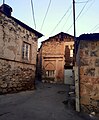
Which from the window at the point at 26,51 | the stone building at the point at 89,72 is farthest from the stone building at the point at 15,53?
the stone building at the point at 89,72

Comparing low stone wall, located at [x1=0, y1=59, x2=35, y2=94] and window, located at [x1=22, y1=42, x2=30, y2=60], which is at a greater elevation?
window, located at [x1=22, y1=42, x2=30, y2=60]

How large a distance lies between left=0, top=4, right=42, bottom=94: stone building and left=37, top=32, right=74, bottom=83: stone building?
6.71 meters

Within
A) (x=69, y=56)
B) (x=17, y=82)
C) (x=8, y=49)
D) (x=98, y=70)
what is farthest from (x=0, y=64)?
(x=69, y=56)

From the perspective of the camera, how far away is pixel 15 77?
484 inches

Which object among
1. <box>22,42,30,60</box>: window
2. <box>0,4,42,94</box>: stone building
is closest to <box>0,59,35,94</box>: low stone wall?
<box>0,4,42,94</box>: stone building

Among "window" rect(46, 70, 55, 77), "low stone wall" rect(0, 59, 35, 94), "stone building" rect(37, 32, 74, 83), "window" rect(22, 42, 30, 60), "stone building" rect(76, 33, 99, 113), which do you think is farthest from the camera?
"window" rect(46, 70, 55, 77)

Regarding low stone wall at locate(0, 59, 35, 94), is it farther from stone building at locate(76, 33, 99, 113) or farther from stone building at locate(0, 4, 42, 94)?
stone building at locate(76, 33, 99, 113)

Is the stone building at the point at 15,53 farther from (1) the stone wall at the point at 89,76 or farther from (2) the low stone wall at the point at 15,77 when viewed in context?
(1) the stone wall at the point at 89,76

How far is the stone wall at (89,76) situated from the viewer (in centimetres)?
701

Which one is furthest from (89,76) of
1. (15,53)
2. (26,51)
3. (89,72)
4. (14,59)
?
(26,51)

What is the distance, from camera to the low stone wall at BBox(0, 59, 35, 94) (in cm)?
1102

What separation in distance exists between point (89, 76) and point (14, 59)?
6757mm

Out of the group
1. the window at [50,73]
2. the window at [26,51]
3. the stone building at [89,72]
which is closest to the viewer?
Result: the stone building at [89,72]

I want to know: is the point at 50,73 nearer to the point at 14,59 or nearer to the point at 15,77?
the point at 15,77
